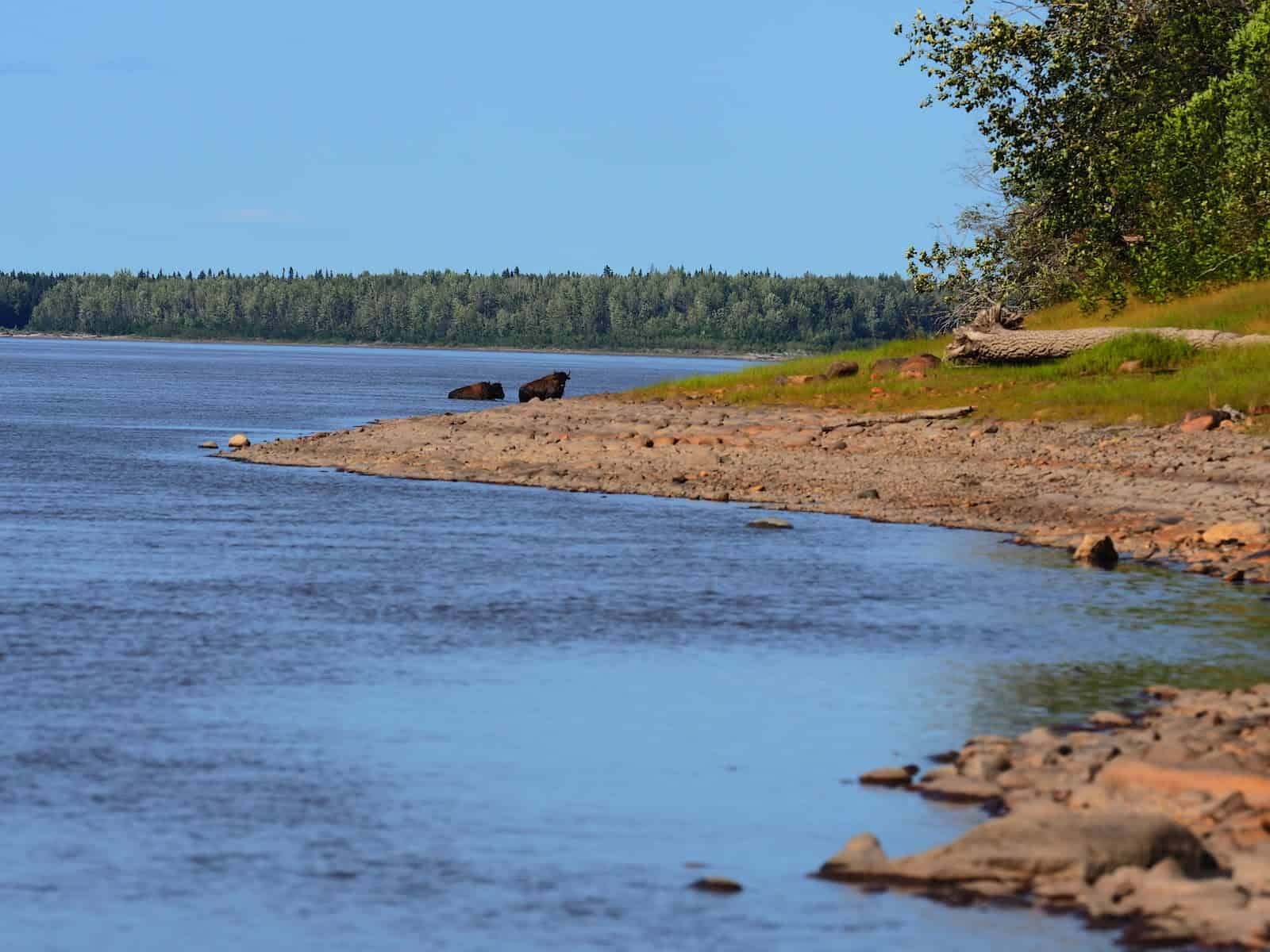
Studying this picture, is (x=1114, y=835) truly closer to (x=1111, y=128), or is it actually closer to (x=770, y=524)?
(x=770, y=524)

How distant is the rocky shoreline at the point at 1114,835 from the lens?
984 centimetres

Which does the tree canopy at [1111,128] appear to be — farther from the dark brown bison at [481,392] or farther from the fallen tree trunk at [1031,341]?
the dark brown bison at [481,392]

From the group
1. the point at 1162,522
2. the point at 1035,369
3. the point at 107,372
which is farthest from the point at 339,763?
the point at 107,372

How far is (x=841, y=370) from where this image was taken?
48.2m

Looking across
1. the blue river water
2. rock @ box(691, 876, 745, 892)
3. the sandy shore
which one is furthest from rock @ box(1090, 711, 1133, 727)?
the sandy shore

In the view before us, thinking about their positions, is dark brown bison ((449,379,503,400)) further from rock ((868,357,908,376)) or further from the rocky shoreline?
the rocky shoreline

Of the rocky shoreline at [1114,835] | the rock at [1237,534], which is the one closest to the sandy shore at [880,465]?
the rock at [1237,534]

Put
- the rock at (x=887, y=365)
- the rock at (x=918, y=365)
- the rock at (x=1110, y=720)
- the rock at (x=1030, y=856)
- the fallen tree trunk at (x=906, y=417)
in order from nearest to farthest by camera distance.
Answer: the rock at (x=1030, y=856) < the rock at (x=1110, y=720) < the fallen tree trunk at (x=906, y=417) < the rock at (x=918, y=365) < the rock at (x=887, y=365)

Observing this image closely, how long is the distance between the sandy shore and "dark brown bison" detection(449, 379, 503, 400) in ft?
83.7

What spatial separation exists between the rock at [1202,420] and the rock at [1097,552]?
10361mm

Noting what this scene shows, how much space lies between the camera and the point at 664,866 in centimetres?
1094

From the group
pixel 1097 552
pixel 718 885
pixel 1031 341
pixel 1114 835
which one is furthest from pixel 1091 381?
pixel 718 885

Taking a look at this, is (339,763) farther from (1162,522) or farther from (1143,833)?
(1162,522)

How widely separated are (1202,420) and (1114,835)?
25.9 meters
